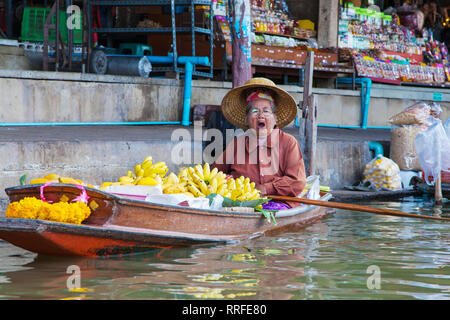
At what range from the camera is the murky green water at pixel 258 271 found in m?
4.33

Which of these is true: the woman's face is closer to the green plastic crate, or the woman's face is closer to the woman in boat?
the woman in boat

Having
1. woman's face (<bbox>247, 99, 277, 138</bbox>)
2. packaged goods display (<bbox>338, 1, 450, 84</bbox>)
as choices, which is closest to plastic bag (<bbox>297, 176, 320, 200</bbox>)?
woman's face (<bbox>247, 99, 277, 138</bbox>)

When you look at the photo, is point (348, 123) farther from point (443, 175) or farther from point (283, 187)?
point (283, 187)

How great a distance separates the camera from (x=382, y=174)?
32.5 feet

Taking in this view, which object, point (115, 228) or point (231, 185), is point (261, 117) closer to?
point (231, 185)

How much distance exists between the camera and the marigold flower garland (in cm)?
471

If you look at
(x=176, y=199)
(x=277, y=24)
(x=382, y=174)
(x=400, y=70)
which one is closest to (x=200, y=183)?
(x=176, y=199)

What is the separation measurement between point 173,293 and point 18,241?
120 centimetres

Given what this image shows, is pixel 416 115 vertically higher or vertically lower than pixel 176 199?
higher

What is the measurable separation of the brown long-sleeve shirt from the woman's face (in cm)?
8

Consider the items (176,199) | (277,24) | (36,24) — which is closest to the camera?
(176,199)

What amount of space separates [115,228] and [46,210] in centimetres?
50

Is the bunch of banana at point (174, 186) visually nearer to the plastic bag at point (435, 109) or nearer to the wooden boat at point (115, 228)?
the wooden boat at point (115, 228)
